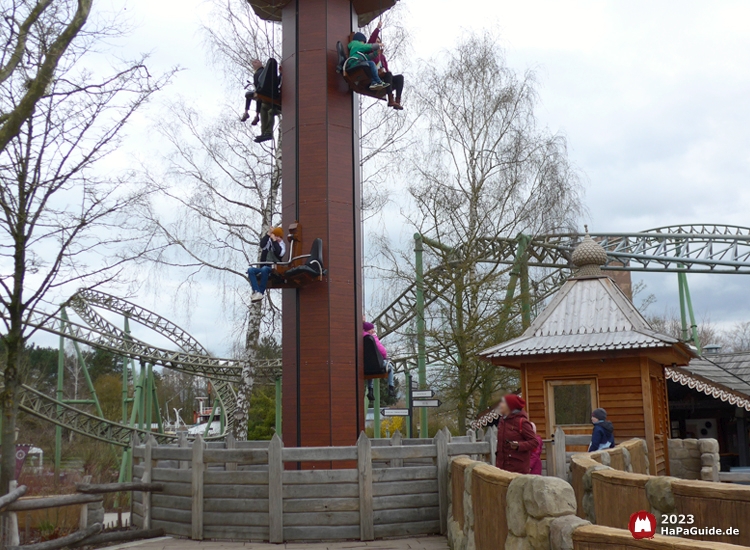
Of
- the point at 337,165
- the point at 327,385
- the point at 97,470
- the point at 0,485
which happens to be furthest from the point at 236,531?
the point at 97,470

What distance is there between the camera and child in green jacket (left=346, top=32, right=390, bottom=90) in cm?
1165

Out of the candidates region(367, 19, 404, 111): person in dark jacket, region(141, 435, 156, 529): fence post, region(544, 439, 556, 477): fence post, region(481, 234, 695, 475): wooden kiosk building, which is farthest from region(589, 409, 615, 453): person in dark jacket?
region(141, 435, 156, 529): fence post

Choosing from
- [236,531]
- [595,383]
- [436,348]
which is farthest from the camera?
[436,348]

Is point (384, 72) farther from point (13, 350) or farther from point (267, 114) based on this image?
point (13, 350)

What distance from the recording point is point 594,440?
10836 millimetres

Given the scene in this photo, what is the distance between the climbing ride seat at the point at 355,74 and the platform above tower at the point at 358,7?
42.3 inches

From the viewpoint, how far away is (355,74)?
1173 centimetres

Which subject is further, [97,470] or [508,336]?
[508,336]

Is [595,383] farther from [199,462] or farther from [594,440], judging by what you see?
[199,462]

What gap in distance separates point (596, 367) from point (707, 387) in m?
3.80

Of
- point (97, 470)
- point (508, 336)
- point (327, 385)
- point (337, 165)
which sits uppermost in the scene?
point (337, 165)

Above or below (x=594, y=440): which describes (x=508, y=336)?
above

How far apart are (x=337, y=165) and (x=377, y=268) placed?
1221 cm

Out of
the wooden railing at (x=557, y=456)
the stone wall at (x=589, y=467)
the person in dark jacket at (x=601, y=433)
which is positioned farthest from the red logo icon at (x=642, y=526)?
the wooden railing at (x=557, y=456)
